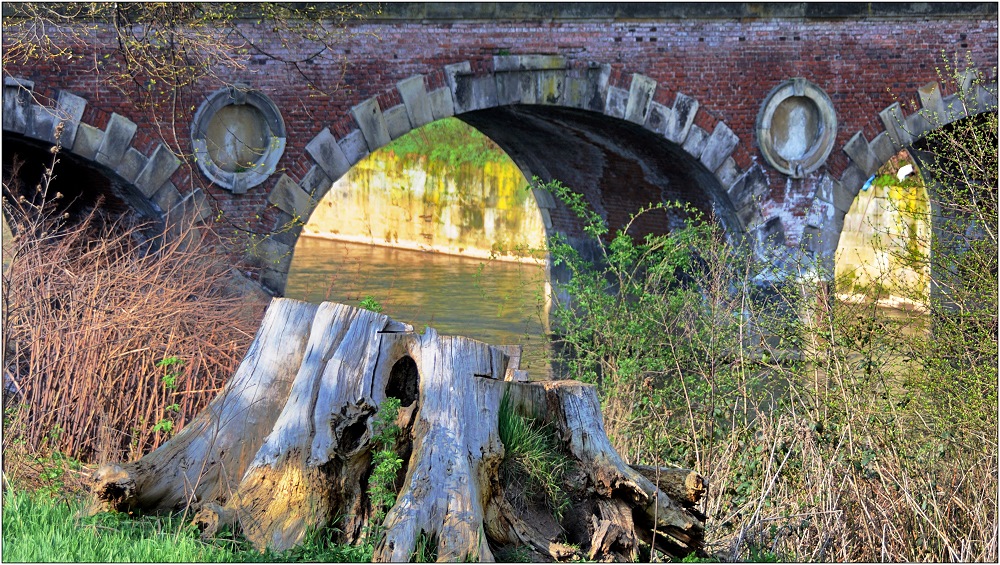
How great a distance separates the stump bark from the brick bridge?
16.1ft

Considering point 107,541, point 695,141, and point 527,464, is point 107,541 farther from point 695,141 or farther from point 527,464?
point 695,141

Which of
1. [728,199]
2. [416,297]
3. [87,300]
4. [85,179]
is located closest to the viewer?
[87,300]

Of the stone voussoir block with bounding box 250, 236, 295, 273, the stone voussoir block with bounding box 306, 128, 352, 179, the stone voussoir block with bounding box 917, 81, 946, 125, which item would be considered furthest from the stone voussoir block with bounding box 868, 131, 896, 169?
the stone voussoir block with bounding box 250, 236, 295, 273

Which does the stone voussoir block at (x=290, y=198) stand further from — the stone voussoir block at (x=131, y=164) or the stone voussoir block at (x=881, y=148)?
the stone voussoir block at (x=881, y=148)

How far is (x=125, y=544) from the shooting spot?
389cm

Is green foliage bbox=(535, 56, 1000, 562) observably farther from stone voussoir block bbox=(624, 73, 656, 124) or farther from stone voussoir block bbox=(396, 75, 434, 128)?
stone voussoir block bbox=(624, 73, 656, 124)

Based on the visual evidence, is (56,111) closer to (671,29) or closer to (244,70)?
(244,70)

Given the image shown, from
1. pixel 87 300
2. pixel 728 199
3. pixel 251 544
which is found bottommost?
pixel 251 544

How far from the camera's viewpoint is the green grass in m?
3.84

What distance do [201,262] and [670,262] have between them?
4.11 m

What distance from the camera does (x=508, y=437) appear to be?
424cm

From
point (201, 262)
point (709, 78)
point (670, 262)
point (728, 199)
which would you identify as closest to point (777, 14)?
point (709, 78)

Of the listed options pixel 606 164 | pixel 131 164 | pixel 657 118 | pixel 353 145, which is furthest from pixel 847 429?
pixel 606 164

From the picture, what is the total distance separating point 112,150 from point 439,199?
45.3 ft
